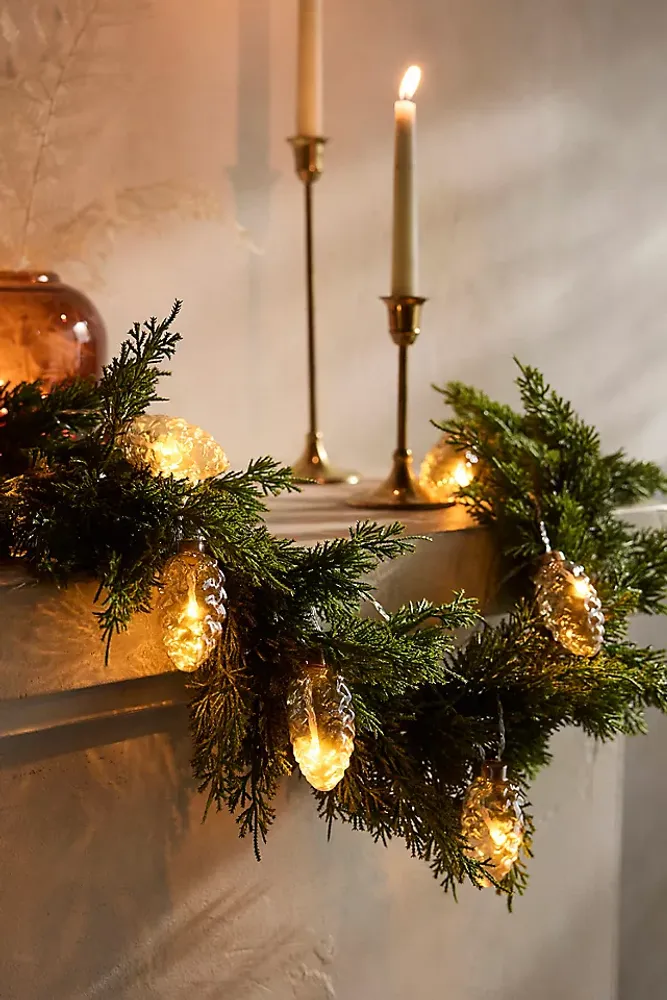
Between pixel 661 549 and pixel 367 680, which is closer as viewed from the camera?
pixel 367 680

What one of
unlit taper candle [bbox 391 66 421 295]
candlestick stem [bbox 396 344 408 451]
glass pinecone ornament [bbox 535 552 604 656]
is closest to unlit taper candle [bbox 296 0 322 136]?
unlit taper candle [bbox 391 66 421 295]

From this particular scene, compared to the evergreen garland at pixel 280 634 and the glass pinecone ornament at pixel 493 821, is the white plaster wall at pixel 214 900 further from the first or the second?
the glass pinecone ornament at pixel 493 821

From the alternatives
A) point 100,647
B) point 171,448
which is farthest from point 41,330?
point 100,647

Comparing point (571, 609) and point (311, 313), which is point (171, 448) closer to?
point (571, 609)

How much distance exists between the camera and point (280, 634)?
61cm

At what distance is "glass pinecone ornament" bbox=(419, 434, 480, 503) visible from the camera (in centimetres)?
86

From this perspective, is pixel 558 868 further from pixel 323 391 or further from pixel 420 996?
pixel 323 391

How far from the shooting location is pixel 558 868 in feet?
3.24

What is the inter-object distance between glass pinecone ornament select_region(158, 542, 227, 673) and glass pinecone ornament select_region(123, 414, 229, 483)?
78 mm

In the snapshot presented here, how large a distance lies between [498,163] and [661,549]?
64 centimetres

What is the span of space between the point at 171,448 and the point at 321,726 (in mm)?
217

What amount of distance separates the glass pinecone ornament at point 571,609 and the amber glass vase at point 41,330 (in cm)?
38

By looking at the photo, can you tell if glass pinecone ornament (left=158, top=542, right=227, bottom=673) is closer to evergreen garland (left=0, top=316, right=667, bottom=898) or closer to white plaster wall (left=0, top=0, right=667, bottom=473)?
evergreen garland (left=0, top=316, right=667, bottom=898)

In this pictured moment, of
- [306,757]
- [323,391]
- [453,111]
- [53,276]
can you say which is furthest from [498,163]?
[306,757]
